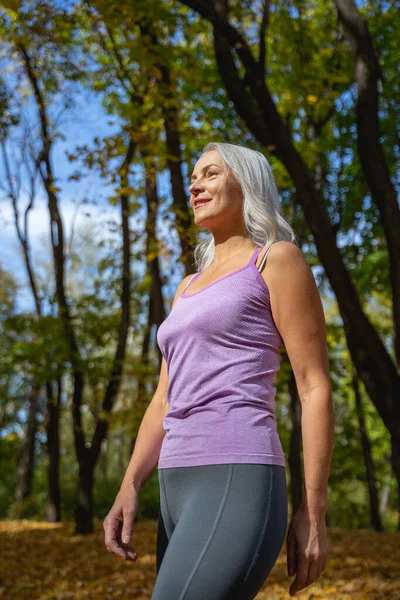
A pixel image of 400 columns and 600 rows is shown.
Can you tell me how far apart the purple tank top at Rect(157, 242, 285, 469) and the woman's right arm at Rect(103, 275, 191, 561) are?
225 millimetres

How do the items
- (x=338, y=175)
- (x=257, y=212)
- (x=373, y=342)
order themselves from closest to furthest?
1. (x=257, y=212)
2. (x=373, y=342)
3. (x=338, y=175)

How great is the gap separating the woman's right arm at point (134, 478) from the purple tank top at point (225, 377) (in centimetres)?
22

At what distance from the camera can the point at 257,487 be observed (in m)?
1.61

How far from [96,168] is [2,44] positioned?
8512mm

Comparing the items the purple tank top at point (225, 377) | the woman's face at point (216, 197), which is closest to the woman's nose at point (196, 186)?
the woman's face at point (216, 197)

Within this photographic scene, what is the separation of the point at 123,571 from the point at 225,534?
22.3 ft

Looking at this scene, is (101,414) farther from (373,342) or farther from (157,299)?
(373,342)

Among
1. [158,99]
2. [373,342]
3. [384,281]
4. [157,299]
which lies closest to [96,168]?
[158,99]

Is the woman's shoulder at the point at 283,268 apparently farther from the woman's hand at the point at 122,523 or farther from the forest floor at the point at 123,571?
the forest floor at the point at 123,571

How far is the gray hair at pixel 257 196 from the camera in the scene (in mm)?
2027

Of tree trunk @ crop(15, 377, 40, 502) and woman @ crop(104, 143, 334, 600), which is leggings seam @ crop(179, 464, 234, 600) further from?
tree trunk @ crop(15, 377, 40, 502)

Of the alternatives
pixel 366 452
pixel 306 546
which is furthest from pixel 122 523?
pixel 366 452

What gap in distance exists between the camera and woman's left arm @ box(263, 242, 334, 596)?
5.39ft

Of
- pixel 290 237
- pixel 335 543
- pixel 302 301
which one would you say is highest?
pixel 290 237
